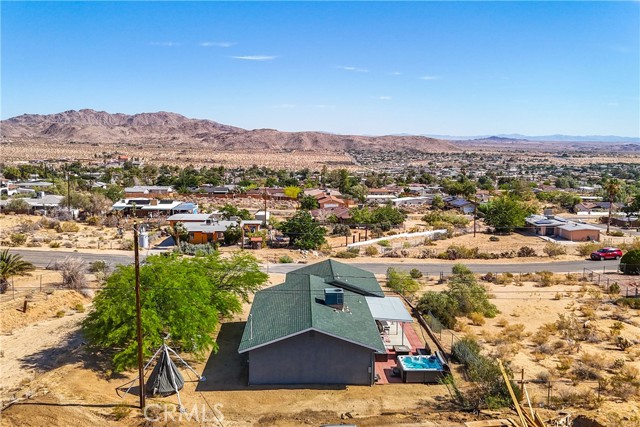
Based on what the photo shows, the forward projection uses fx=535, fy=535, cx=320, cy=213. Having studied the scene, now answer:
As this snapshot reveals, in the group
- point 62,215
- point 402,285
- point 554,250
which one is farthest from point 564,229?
point 62,215

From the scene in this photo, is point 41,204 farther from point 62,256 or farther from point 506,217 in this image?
point 506,217

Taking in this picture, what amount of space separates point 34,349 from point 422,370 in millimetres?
18895

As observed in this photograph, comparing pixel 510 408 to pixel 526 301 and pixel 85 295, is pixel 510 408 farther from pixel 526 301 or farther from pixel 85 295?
pixel 85 295

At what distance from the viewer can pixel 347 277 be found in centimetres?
3158

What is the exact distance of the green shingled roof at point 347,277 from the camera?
30.1m

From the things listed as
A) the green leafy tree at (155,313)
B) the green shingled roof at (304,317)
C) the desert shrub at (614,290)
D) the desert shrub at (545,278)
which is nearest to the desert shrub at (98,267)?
the green leafy tree at (155,313)

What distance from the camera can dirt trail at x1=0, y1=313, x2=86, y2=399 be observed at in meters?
23.1

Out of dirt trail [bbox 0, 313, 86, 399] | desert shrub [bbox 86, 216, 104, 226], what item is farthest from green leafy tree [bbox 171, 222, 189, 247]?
dirt trail [bbox 0, 313, 86, 399]

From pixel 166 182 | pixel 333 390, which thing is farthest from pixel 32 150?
pixel 333 390

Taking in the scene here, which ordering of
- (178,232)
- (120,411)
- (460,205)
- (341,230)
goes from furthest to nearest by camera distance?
(460,205), (341,230), (178,232), (120,411)

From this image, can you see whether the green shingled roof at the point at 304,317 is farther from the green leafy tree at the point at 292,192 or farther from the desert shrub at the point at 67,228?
the green leafy tree at the point at 292,192

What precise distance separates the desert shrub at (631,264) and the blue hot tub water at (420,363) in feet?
92.1

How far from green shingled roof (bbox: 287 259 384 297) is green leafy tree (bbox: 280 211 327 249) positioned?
1856 cm

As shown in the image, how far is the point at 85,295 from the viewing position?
1394 inches
